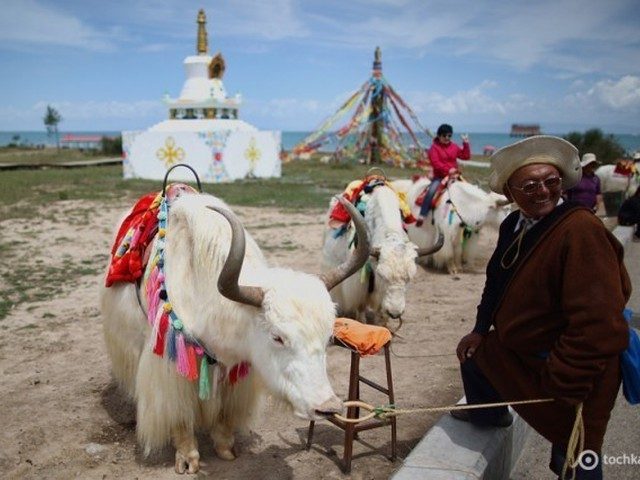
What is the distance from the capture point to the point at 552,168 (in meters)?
1.88

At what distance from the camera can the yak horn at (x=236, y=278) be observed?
1.95 m

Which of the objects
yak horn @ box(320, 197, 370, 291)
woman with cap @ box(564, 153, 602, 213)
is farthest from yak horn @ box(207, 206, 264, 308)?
woman with cap @ box(564, 153, 602, 213)

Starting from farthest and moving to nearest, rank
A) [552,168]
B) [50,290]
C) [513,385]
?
[50,290] < [513,385] < [552,168]

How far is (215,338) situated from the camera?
2.23m

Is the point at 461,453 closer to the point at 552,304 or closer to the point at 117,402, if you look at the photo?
the point at 552,304

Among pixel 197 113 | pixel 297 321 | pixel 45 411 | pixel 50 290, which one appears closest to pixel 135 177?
pixel 197 113

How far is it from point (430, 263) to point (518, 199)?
528 centimetres

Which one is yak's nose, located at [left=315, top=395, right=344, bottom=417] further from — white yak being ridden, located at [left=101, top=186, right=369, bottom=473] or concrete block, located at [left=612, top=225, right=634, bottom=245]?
concrete block, located at [left=612, top=225, right=634, bottom=245]

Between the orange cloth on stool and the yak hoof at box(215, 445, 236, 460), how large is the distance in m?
0.88

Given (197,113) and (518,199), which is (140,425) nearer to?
(518,199)

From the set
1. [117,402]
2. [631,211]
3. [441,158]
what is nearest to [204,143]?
[441,158]

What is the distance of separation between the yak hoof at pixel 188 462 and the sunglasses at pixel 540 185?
1.91 m

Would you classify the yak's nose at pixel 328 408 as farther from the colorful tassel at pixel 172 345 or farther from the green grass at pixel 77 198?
the green grass at pixel 77 198

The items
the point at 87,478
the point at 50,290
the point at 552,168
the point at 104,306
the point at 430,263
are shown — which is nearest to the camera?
the point at 552,168
